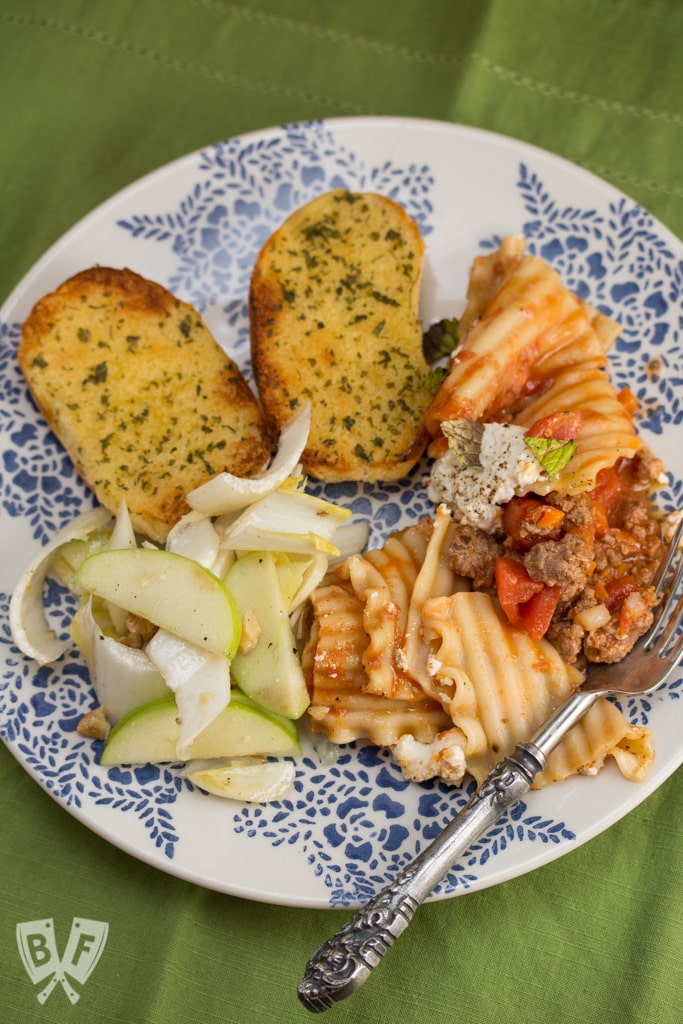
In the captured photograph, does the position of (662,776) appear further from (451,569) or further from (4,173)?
(4,173)

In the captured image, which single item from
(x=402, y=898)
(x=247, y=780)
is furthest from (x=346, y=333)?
(x=402, y=898)

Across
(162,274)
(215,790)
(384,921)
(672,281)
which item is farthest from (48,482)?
(672,281)

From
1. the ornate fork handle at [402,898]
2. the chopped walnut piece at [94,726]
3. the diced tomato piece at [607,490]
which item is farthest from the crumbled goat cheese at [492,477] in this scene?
the chopped walnut piece at [94,726]

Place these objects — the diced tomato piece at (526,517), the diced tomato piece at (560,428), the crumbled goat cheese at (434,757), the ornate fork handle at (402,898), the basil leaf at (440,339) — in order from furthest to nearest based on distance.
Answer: the basil leaf at (440,339) → the diced tomato piece at (560,428) → the diced tomato piece at (526,517) → the crumbled goat cheese at (434,757) → the ornate fork handle at (402,898)

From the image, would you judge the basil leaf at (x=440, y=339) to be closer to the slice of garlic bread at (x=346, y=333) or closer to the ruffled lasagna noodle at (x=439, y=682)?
the slice of garlic bread at (x=346, y=333)

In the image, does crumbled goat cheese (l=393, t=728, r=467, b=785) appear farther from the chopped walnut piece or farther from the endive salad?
the chopped walnut piece

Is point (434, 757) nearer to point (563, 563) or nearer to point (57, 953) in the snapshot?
point (563, 563)

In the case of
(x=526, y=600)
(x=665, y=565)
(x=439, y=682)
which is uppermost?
(x=665, y=565)
